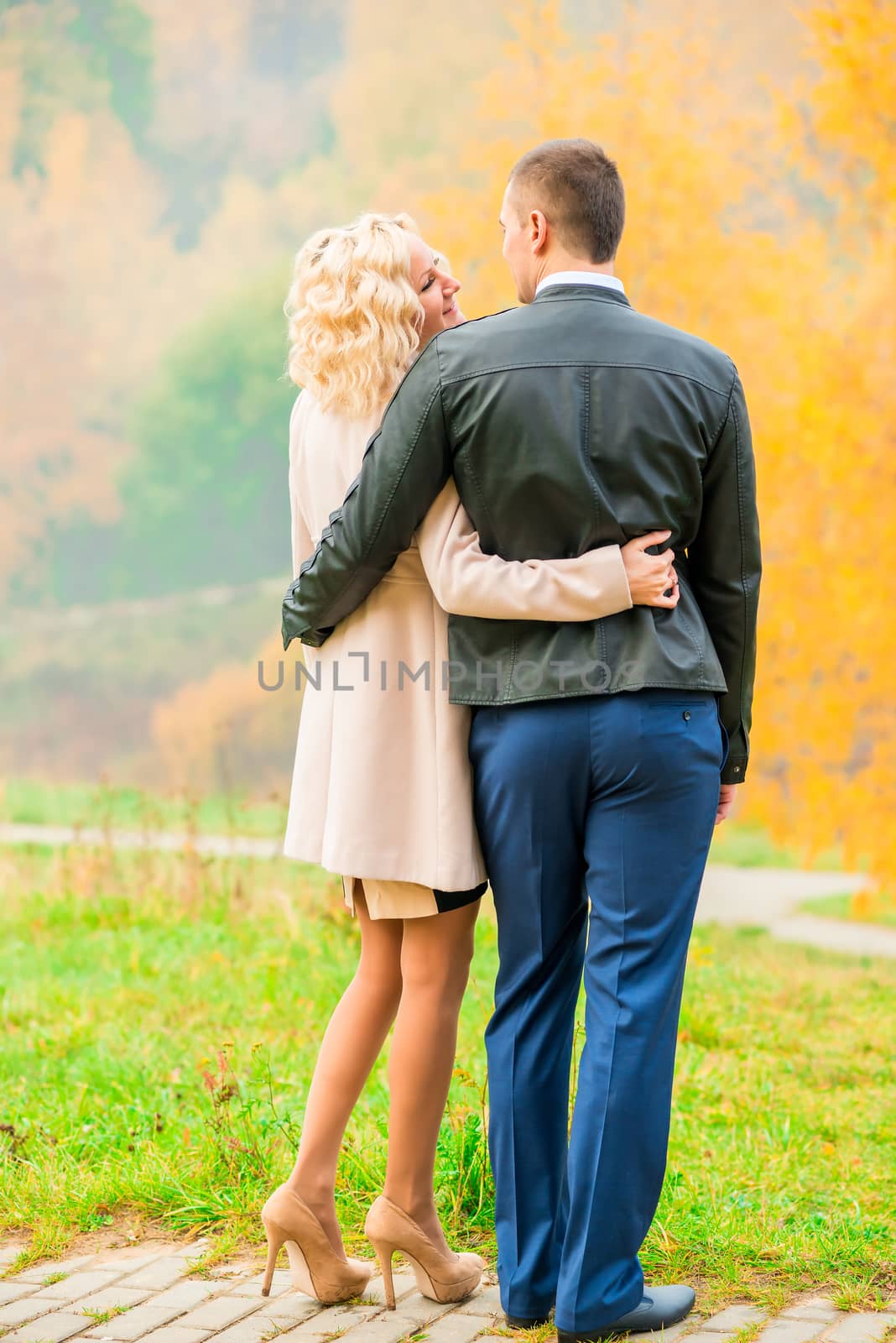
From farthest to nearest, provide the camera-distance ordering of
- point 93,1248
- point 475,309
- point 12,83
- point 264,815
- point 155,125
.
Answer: point 155,125 → point 12,83 → point 264,815 → point 475,309 → point 93,1248

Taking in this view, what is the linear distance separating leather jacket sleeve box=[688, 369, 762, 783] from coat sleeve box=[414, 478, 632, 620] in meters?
0.22

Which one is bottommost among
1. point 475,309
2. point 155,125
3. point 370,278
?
point 370,278

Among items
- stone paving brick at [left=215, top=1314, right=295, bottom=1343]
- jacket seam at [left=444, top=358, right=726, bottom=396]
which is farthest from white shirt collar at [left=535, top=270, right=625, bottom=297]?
stone paving brick at [left=215, top=1314, right=295, bottom=1343]

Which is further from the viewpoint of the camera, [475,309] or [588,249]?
[475,309]

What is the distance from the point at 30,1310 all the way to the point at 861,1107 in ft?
7.84

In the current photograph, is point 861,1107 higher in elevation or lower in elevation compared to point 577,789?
lower

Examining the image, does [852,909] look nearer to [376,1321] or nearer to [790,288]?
[790,288]

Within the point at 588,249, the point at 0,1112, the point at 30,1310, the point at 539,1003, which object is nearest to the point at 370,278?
the point at 588,249

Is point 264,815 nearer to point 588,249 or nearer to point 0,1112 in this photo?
point 0,1112

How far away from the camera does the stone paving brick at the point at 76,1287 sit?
2.46m

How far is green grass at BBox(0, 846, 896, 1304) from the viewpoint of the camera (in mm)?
2684

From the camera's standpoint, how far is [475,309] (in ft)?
25.5

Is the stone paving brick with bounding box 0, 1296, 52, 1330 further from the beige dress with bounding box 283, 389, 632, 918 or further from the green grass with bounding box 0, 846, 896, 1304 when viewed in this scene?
the beige dress with bounding box 283, 389, 632, 918

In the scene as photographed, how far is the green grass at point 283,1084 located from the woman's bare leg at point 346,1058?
37cm
